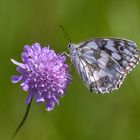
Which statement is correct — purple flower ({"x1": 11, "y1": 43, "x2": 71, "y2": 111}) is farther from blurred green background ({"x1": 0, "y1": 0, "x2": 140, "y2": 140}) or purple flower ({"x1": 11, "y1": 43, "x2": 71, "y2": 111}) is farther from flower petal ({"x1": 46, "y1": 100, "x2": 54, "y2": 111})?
blurred green background ({"x1": 0, "y1": 0, "x2": 140, "y2": 140})

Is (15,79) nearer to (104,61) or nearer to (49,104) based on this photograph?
(49,104)

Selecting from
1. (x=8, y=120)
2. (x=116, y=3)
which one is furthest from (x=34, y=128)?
(x=116, y=3)

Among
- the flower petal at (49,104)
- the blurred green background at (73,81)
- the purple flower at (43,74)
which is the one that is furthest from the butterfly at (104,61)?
the blurred green background at (73,81)

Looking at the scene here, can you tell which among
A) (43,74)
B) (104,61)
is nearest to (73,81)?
(104,61)

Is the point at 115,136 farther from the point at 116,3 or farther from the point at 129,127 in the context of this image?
the point at 116,3

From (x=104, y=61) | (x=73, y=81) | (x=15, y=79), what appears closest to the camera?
(x=15, y=79)

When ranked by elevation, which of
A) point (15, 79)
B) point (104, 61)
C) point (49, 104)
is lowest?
point (49, 104)
